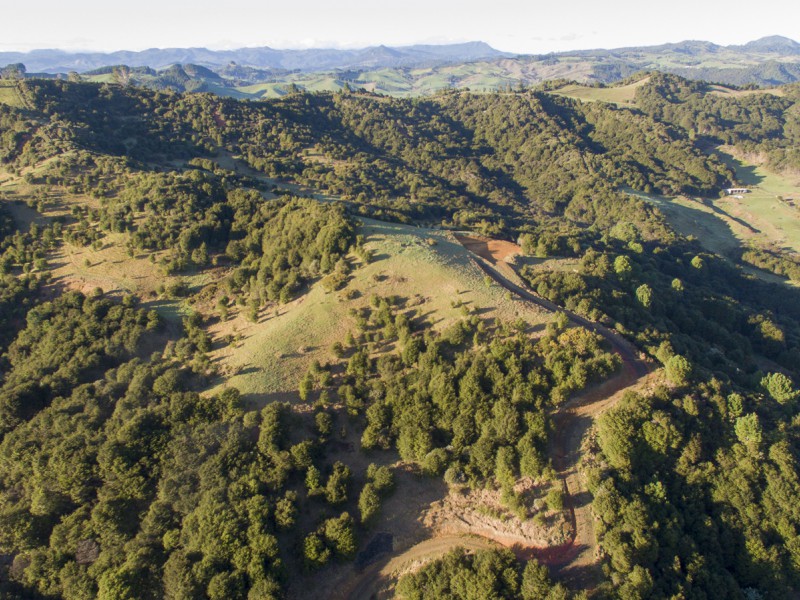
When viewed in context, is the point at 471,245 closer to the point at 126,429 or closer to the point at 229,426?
the point at 229,426

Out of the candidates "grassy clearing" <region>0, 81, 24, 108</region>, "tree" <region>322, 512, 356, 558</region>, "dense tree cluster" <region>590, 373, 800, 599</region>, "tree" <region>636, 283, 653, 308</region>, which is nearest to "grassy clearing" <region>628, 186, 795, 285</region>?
"tree" <region>636, 283, 653, 308</region>

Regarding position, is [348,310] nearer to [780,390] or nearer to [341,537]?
[341,537]

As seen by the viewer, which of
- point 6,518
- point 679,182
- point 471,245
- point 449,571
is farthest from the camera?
point 679,182

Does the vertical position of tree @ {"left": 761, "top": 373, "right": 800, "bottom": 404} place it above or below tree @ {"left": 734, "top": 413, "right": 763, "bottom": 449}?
below

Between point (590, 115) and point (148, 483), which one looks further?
point (590, 115)

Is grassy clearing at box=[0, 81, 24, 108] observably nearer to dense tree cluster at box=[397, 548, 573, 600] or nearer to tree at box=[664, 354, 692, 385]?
dense tree cluster at box=[397, 548, 573, 600]

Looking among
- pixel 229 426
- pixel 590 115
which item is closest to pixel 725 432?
pixel 229 426
